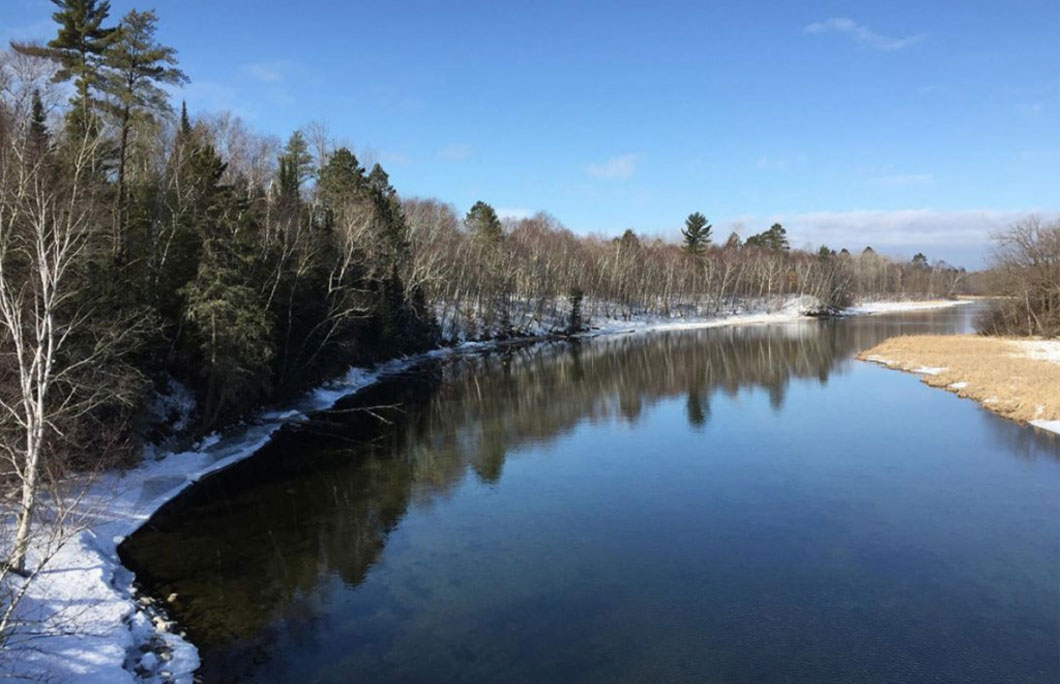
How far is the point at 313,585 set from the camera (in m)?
16.0

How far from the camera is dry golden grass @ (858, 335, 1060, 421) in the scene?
1324 inches

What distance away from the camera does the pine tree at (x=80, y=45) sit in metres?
28.6

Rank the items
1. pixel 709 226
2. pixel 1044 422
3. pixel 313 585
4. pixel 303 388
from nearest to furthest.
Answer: pixel 313 585 → pixel 1044 422 → pixel 303 388 → pixel 709 226

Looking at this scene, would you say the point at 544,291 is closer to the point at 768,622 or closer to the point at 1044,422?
the point at 1044,422

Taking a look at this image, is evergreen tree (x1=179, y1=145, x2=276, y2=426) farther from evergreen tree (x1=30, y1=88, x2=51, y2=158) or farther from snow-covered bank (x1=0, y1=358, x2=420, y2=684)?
snow-covered bank (x1=0, y1=358, x2=420, y2=684)

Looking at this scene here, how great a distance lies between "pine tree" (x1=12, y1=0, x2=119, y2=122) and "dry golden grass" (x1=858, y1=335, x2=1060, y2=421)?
46.1 m

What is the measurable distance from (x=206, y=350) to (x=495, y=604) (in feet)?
62.6

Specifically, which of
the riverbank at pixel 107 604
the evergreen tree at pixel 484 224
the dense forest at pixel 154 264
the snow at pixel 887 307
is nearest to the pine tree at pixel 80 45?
the dense forest at pixel 154 264

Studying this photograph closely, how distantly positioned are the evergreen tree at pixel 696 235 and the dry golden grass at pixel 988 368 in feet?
211

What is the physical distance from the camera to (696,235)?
424 feet

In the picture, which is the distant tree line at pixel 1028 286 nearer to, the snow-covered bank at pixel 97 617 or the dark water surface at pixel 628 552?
the dark water surface at pixel 628 552

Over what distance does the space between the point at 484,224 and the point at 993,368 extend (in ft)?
195

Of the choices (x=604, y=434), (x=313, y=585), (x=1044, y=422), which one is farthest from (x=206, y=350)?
(x=1044, y=422)

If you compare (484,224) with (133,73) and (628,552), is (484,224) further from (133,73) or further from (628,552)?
(628,552)
